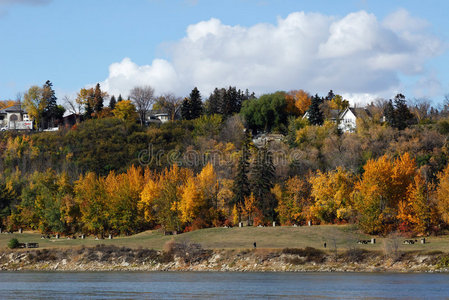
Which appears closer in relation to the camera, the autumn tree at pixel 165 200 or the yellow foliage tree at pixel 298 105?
the autumn tree at pixel 165 200

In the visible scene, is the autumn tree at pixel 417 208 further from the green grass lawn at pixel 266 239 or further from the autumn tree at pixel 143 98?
the autumn tree at pixel 143 98

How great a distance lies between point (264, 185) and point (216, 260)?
26.9m

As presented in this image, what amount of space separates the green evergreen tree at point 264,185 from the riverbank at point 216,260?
21.5 meters

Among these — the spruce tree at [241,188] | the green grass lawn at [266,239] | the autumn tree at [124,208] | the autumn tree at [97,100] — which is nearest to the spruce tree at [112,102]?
the autumn tree at [97,100]

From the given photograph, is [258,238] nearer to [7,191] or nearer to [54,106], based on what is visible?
[7,191]

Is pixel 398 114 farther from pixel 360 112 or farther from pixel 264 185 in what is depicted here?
pixel 264 185

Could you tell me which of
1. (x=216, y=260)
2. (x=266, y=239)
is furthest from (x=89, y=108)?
(x=216, y=260)

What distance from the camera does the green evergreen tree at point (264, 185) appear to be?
96812 mm

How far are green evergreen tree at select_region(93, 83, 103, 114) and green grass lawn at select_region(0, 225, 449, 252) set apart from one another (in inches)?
3532

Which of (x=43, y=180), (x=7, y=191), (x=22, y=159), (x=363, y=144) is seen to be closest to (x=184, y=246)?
(x=43, y=180)

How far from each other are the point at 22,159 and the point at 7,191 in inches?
1033

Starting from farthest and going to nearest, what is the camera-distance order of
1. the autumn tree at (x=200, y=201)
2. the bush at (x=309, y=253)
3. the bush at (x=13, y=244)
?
the autumn tree at (x=200, y=201)
the bush at (x=13, y=244)
the bush at (x=309, y=253)

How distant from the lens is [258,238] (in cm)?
8275

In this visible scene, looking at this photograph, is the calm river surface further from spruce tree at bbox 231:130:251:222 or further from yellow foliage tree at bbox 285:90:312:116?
yellow foliage tree at bbox 285:90:312:116
